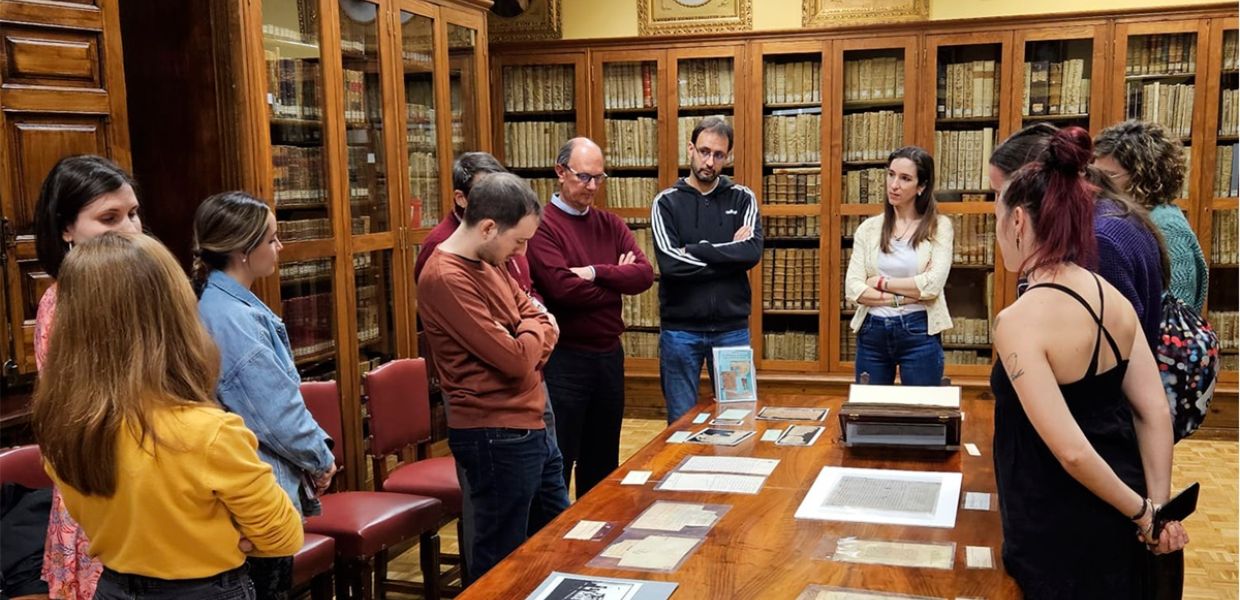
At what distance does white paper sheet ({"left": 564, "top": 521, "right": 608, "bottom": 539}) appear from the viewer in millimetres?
2045

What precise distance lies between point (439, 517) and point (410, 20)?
214 cm

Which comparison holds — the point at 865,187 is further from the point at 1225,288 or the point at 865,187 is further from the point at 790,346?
the point at 1225,288

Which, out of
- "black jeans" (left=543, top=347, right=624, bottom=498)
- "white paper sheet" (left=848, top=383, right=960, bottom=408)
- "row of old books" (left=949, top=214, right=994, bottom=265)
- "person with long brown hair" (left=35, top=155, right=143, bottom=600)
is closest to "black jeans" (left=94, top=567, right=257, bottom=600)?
"person with long brown hair" (left=35, top=155, right=143, bottom=600)

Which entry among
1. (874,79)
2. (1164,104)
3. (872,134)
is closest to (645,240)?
(872,134)

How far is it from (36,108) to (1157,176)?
2.97 metres

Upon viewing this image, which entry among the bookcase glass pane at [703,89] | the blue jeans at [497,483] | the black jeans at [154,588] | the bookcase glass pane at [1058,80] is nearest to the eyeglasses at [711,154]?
the blue jeans at [497,483]

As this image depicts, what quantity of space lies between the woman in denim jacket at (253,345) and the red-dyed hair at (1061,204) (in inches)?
61.6

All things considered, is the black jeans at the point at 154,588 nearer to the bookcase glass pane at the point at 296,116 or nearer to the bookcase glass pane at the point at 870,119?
the bookcase glass pane at the point at 296,116

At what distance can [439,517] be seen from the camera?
10.5 ft

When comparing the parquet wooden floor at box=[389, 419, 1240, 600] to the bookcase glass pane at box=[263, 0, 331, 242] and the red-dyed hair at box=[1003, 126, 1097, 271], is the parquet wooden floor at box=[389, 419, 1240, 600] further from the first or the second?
the red-dyed hair at box=[1003, 126, 1097, 271]

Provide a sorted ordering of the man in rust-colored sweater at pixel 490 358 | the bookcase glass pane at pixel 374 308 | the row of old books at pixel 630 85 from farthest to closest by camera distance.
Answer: the row of old books at pixel 630 85 < the bookcase glass pane at pixel 374 308 < the man in rust-colored sweater at pixel 490 358

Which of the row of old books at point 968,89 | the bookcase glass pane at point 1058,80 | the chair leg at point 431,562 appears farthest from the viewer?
the row of old books at point 968,89

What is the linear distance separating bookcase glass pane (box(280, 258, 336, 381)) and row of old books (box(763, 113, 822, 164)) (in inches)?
122

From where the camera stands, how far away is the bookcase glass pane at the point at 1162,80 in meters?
5.31
